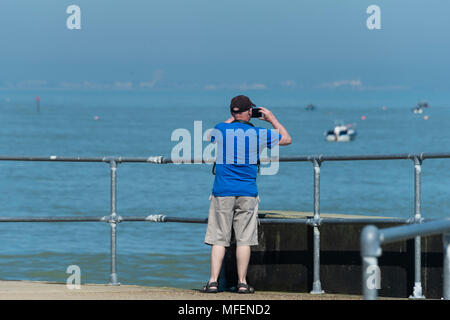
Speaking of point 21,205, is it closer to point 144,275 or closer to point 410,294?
point 144,275

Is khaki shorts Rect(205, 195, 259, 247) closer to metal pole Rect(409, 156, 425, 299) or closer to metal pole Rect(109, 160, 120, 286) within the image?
metal pole Rect(109, 160, 120, 286)

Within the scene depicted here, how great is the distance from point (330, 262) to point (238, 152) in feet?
4.47

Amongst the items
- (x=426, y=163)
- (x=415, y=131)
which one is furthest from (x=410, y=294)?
(x=415, y=131)

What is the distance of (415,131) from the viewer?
131 meters

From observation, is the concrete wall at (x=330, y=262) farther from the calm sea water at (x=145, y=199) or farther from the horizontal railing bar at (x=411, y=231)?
the calm sea water at (x=145, y=199)

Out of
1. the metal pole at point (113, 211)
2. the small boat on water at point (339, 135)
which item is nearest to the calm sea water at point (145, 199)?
the small boat on water at point (339, 135)

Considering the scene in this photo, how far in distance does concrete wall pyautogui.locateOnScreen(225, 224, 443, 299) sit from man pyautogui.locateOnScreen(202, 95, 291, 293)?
43 cm

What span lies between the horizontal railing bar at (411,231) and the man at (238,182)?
2.82 metres

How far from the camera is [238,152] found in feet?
24.6

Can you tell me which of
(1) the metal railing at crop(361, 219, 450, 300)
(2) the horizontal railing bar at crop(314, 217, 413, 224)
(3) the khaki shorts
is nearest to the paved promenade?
(3) the khaki shorts

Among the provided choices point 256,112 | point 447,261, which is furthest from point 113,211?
point 447,261

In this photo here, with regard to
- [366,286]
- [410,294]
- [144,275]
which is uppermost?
[366,286]
